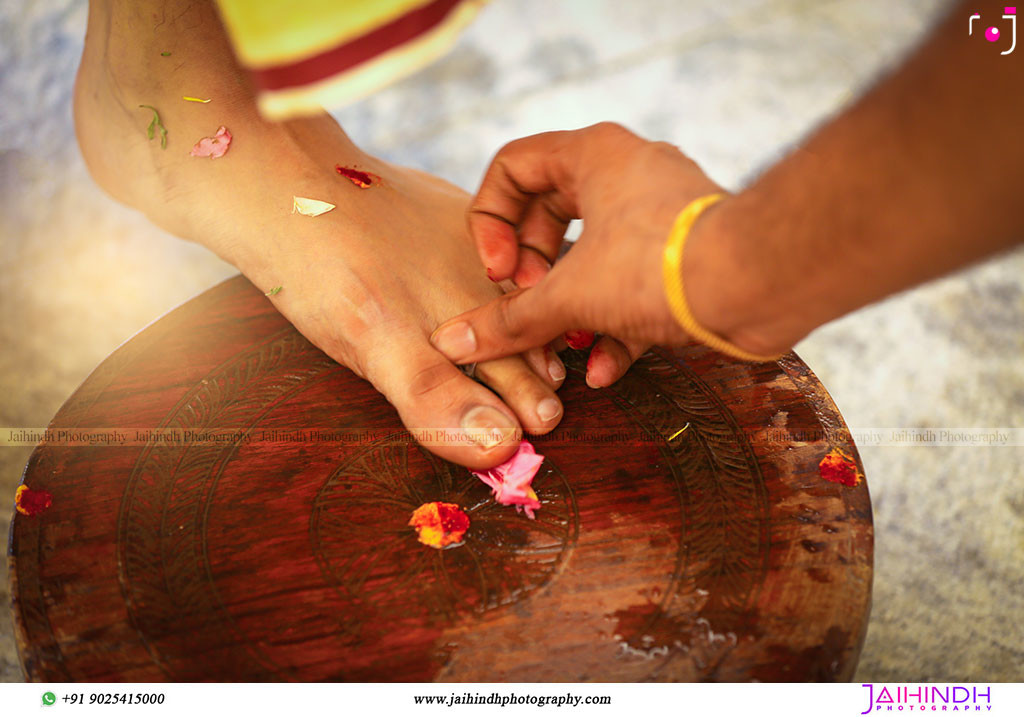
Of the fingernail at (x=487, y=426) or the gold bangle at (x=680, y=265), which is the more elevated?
the gold bangle at (x=680, y=265)

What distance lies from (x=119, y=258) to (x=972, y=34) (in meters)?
1.29

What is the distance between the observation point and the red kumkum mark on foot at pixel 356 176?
896 mm

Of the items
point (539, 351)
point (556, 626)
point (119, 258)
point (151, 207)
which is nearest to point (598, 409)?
point (539, 351)

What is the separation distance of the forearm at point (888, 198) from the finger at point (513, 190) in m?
0.22

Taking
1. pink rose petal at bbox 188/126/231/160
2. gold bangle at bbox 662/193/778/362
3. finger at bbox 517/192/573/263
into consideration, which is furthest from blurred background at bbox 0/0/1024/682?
pink rose petal at bbox 188/126/231/160

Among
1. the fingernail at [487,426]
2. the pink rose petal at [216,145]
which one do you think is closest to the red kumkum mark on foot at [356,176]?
the pink rose petal at [216,145]

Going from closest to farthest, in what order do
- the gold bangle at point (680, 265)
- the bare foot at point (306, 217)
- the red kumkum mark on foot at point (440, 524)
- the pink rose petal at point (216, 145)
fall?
the gold bangle at point (680, 265) < the red kumkum mark on foot at point (440, 524) < the bare foot at point (306, 217) < the pink rose petal at point (216, 145)

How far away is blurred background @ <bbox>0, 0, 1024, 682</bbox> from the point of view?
1106 millimetres

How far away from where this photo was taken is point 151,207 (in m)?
0.94

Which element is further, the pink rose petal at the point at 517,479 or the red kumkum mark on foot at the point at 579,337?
the red kumkum mark on foot at the point at 579,337

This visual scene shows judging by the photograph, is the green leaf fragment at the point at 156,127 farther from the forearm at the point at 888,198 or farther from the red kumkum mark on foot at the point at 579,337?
the forearm at the point at 888,198

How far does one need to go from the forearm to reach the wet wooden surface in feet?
0.66

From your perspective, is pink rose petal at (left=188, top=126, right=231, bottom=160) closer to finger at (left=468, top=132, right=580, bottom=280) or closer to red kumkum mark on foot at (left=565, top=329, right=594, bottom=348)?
finger at (left=468, top=132, right=580, bottom=280)
